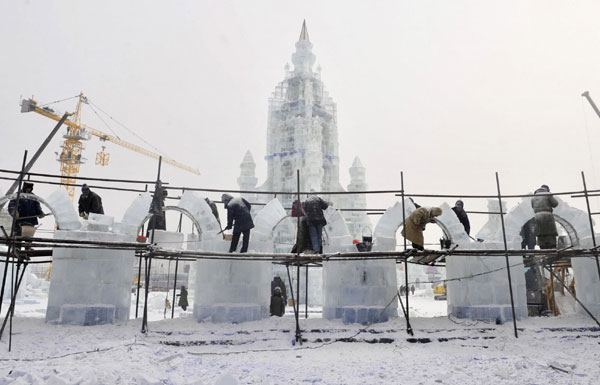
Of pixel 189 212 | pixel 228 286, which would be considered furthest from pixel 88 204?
pixel 228 286

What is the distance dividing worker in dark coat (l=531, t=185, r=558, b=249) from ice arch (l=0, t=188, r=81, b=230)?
13.2 m

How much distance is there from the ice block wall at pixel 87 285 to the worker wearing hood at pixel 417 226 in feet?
25.5

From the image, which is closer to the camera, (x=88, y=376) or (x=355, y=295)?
(x=88, y=376)

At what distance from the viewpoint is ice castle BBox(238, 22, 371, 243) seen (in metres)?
43.7

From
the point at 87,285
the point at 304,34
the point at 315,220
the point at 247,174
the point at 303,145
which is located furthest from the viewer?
the point at 304,34

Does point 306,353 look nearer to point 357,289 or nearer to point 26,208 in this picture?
point 357,289

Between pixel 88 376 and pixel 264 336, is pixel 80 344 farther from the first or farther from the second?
pixel 264 336

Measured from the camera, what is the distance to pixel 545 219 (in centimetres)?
1257

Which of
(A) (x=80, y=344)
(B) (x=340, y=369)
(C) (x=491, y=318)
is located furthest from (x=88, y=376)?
(C) (x=491, y=318)

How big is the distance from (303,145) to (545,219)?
32.4m

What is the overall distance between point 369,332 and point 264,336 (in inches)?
108

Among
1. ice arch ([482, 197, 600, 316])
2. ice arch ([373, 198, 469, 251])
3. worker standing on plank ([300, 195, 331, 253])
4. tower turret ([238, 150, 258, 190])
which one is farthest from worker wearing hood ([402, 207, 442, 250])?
tower turret ([238, 150, 258, 190])

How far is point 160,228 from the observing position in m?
13.2

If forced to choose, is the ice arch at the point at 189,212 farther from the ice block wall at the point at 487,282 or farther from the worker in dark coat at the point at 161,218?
the ice block wall at the point at 487,282
